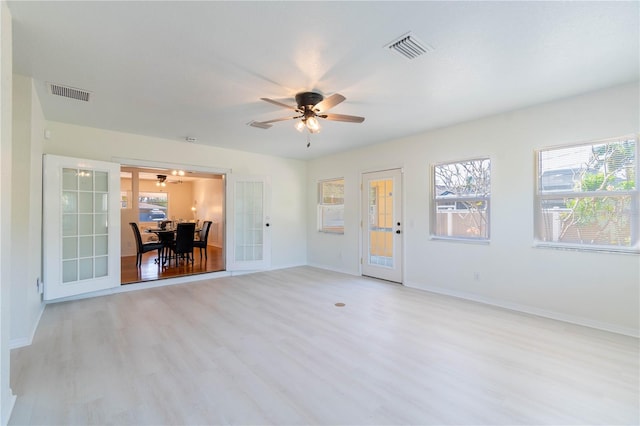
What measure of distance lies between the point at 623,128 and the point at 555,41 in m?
1.62

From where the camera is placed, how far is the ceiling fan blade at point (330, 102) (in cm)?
277

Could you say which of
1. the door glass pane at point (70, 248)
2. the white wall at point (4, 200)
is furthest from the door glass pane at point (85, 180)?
the white wall at point (4, 200)

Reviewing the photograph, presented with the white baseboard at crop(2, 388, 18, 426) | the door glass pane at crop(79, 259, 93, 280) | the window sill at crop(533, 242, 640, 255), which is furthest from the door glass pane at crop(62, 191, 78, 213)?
the window sill at crop(533, 242, 640, 255)

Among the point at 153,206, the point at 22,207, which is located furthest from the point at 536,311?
the point at 153,206

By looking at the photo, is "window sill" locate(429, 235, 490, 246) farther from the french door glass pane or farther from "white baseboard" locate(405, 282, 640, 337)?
the french door glass pane

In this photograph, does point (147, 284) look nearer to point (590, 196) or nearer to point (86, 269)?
point (86, 269)

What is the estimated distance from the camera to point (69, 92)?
3182 millimetres

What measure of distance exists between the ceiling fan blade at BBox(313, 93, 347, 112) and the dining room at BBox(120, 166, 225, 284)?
3561 millimetres

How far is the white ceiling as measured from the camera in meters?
1.96

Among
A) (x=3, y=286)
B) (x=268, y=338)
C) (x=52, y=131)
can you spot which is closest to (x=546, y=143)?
(x=268, y=338)

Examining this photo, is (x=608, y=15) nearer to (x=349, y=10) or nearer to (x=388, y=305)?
(x=349, y=10)

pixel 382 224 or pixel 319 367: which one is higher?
pixel 382 224

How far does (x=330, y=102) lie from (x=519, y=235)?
303 centimetres

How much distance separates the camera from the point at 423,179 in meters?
4.81
